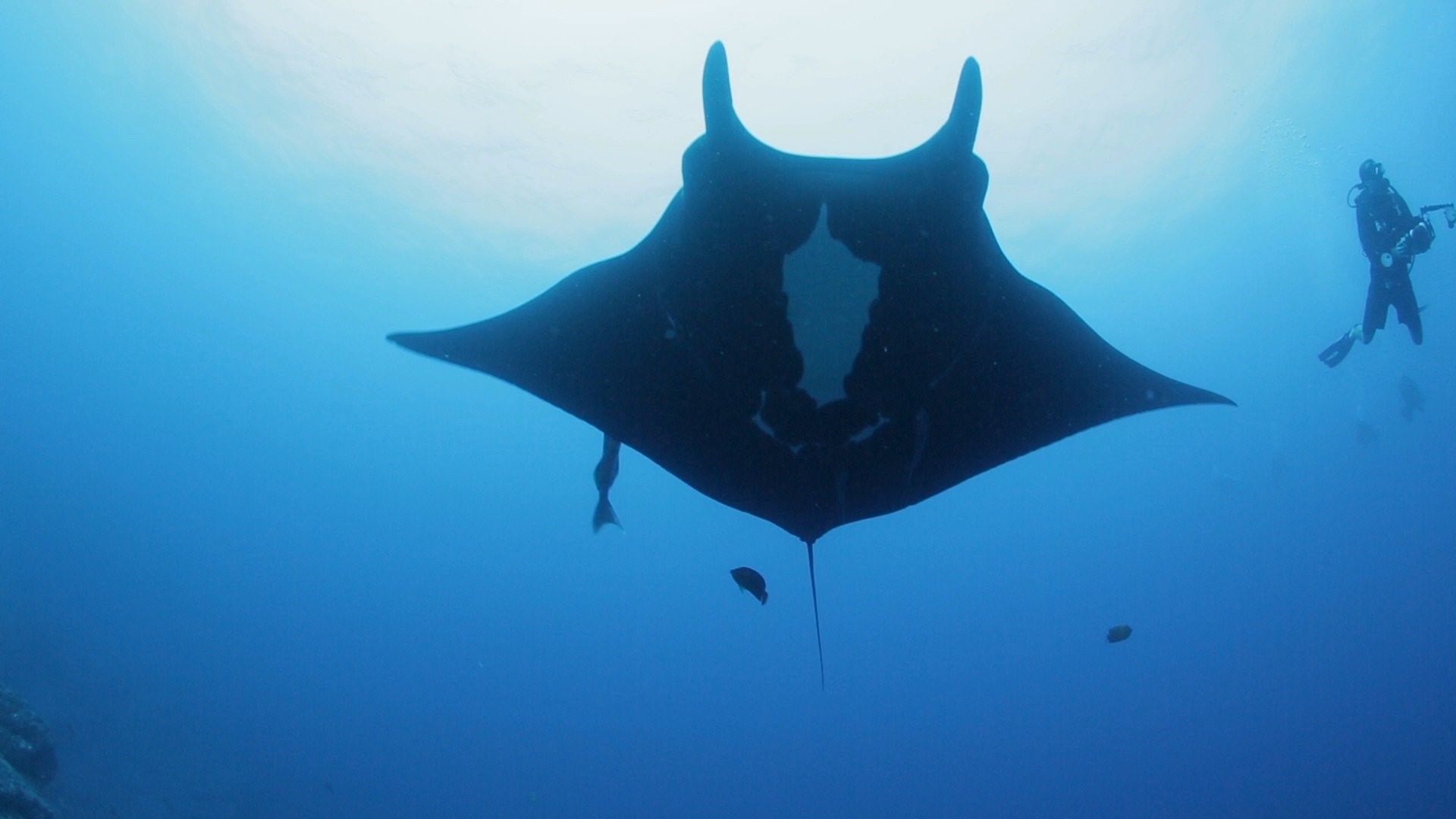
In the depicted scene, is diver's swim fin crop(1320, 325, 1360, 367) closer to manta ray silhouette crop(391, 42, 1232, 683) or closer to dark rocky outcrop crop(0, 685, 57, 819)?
manta ray silhouette crop(391, 42, 1232, 683)

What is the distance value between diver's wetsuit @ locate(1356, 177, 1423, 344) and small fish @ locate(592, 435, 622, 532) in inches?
401

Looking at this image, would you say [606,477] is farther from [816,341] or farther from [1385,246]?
[1385,246]

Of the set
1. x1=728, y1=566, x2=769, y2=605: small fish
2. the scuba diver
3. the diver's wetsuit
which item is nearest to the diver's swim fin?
the scuba diver

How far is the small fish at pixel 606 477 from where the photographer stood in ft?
10.8

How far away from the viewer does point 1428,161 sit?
21125mm

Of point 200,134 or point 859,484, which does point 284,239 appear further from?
point 859,484

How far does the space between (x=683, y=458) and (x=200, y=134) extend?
81.0 feet

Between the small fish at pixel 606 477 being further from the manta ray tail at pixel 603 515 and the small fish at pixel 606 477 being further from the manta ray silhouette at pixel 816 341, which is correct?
the manta ray silhouette at pixel 816 341

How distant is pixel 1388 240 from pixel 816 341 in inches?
411

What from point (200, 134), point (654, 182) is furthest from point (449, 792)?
point (654, 182)

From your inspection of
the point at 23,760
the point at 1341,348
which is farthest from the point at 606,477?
the point at 23,760

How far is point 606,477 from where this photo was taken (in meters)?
3.45

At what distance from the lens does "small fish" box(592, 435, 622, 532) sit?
130 inches

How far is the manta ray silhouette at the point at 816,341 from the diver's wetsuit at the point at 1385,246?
9.12 metres
